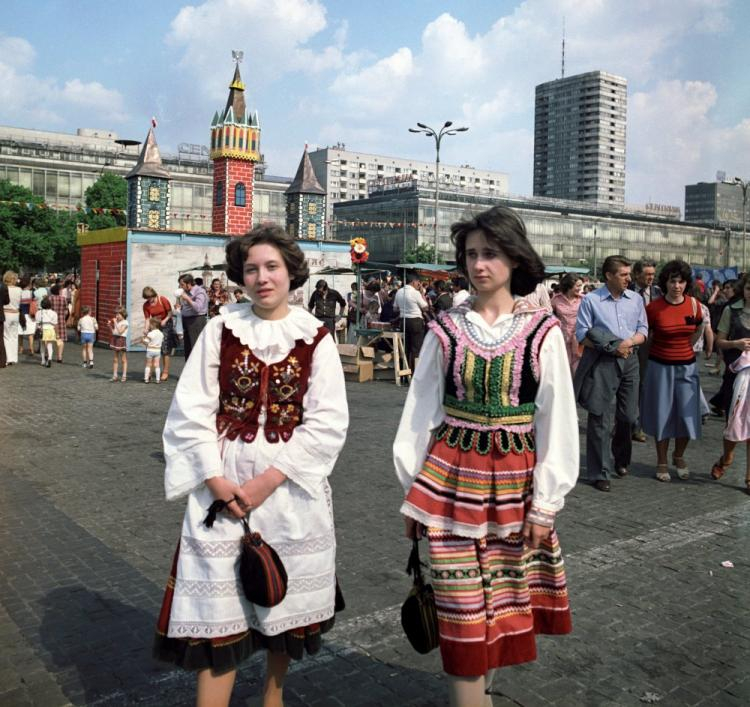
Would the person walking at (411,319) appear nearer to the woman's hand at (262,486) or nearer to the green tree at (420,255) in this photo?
the woman's hand at (262,486)

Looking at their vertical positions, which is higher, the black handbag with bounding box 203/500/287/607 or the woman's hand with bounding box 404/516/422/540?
the woman's hand with bounding box 404/516/422/540

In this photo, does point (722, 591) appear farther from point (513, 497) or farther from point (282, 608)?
point (282, 608)

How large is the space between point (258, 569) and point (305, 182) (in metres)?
31.9

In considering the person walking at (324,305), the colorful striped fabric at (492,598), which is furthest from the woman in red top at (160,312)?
the colorful striped fabric at (492,598)

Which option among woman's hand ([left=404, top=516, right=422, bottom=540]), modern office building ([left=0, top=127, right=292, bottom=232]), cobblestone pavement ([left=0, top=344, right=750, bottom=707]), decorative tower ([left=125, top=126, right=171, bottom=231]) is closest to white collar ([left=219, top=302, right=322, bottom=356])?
woman's hand ([left=404, top=516, right=422, bottom=540])

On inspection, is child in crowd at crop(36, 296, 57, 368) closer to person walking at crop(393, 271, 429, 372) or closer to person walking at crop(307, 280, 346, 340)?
person walking at crop(307, 280, 346, 340)

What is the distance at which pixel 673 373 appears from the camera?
25.8 feet

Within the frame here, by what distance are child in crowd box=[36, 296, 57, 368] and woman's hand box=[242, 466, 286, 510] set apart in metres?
16.1

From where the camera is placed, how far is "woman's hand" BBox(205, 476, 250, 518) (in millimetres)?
2824

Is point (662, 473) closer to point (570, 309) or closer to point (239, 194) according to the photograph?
point (570, 309)

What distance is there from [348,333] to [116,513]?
19748mm

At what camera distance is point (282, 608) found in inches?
115

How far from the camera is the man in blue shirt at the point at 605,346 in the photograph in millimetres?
7477

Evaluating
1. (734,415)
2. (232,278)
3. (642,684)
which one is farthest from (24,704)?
(734,415)
